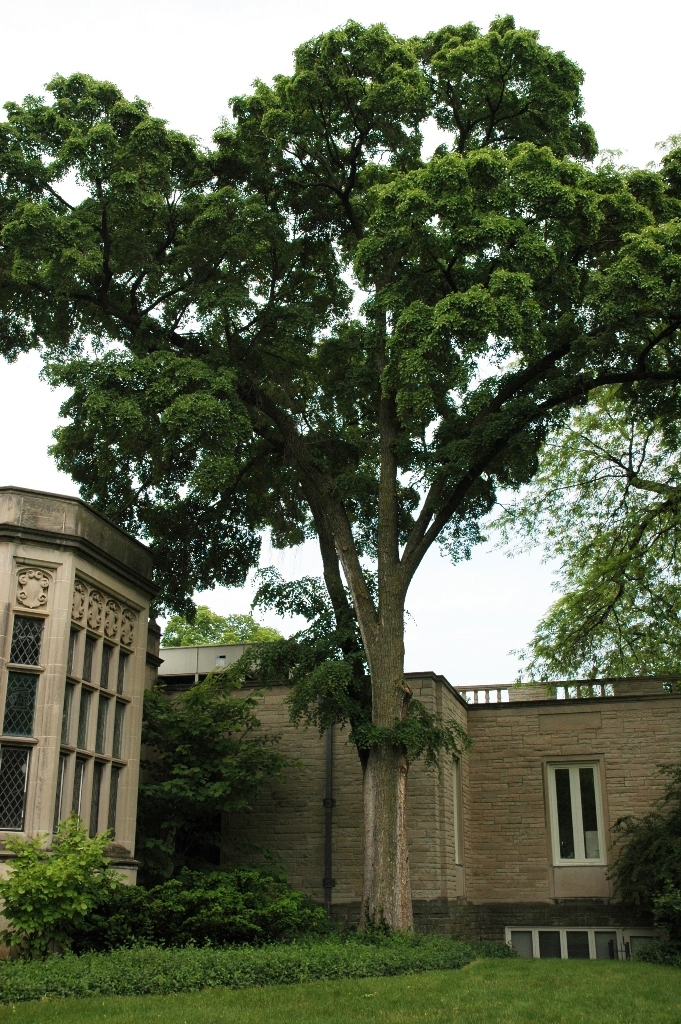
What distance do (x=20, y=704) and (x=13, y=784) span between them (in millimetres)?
909

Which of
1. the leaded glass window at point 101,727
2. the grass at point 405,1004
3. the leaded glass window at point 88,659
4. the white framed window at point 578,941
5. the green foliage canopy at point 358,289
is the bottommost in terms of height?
the white framed window at point 578,941

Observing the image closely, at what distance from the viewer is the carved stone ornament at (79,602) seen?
12.3 meters

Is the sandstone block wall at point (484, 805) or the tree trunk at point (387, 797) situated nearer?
the tree trunk at point (387, 797)

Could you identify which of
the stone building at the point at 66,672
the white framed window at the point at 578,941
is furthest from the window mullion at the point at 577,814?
the stone building at the point at 66,672

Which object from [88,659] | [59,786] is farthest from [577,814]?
[59,786]

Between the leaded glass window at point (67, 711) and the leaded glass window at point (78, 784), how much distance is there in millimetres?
543

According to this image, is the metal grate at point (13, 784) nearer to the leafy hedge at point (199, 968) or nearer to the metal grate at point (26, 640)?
the metal grate at point (26, 640)

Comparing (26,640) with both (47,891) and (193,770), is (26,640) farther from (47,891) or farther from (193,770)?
(193,770)

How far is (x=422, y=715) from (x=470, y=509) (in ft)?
12.3

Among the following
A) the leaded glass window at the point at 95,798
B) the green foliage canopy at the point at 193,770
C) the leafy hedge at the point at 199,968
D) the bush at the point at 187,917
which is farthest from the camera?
the green foliage canopy at the point at 193,770

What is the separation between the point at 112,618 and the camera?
13375mm

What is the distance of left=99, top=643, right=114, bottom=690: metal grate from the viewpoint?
515 inches

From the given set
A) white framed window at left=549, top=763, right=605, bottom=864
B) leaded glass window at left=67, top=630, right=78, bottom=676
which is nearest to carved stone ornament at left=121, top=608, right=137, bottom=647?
leaded glass window at left=67, top=630, right=78, bottom=676

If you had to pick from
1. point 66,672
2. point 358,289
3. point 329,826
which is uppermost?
point 358,289
